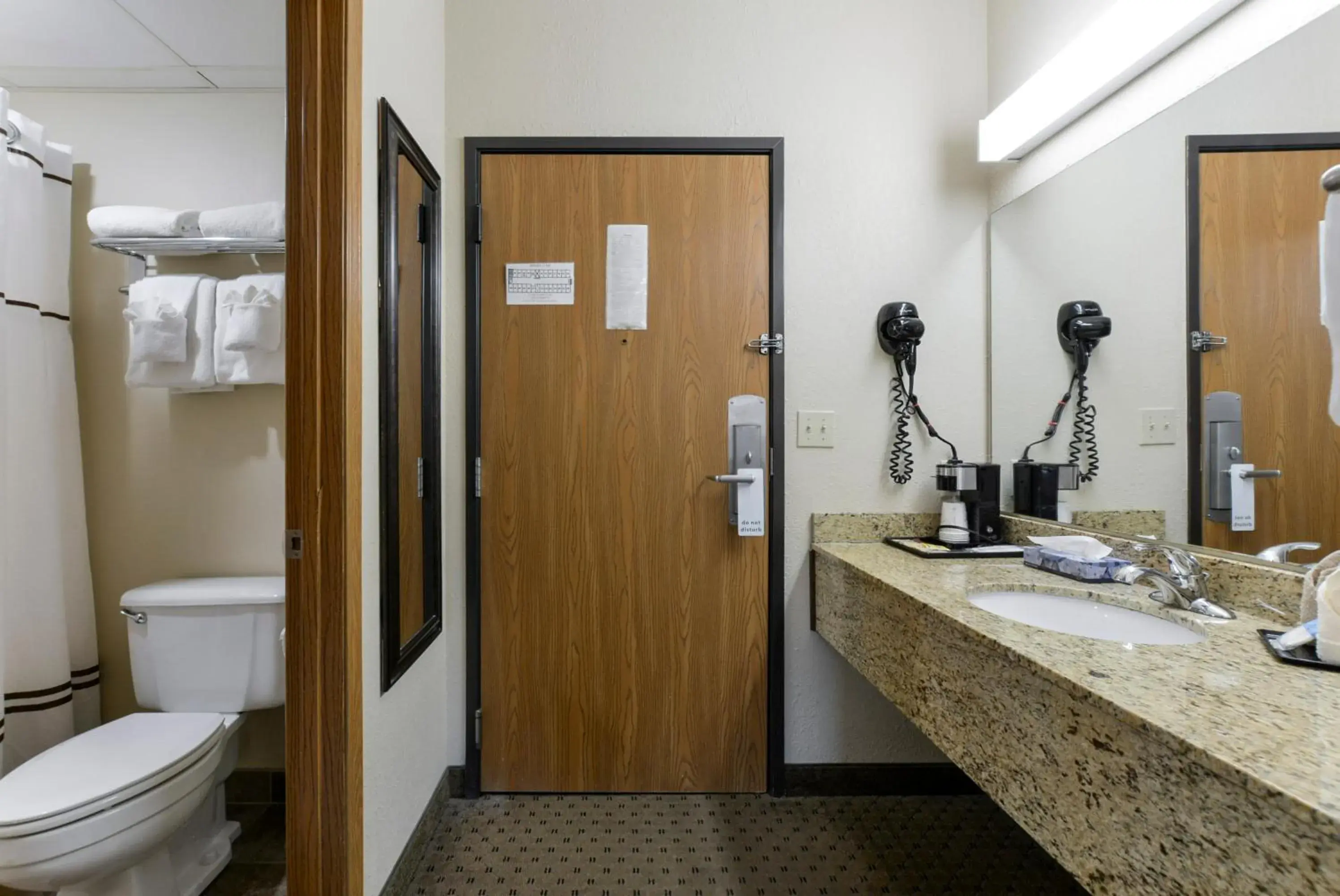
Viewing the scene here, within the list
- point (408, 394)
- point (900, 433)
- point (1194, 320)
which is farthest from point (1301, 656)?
point (408, 394)

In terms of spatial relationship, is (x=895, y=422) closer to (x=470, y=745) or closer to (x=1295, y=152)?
(x=1295, y=152)

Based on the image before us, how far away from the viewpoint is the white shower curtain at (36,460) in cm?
163

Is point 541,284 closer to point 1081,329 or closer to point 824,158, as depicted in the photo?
point 824,158

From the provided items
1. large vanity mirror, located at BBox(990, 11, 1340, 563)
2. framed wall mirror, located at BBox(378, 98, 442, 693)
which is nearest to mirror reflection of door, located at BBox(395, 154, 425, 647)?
framed wall mirror, located at BBox(378, 98, 442, 693)

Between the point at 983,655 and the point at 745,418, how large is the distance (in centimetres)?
96

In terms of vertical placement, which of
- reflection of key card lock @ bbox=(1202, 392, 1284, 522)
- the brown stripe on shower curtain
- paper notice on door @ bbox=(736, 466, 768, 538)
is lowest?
paper notice on door @ bbox=(736, 466, 768, 538)

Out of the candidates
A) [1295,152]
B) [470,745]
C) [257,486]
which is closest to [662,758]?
[470,745]

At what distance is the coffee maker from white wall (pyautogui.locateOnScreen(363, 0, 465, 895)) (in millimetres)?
1407

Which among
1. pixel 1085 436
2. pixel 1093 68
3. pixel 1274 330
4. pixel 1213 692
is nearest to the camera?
pixel 1213 692

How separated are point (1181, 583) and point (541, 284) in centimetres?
165

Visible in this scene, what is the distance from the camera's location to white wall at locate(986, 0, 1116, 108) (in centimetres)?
153

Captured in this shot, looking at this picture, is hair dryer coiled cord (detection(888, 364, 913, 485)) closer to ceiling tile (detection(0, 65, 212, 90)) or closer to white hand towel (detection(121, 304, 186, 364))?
white hand towel (detection(121, 304, 186, 364))

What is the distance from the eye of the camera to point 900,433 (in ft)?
5.95

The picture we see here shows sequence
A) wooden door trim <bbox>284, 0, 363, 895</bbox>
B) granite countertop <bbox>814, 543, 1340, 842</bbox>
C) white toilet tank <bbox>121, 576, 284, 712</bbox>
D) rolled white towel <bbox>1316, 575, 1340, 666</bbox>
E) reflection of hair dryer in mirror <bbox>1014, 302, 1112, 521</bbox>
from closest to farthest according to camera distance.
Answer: granite countertop <bbox>814, 543, 1340, 842</bbox>, rolled white towel <bbox>1316, 575, 1340, 666</bbox>, wooden door trim <bbox>284, 0, 363, 895</bbox>, reflection of hair dryer in mirror <bbox>1014, 302, 1112, 521</bbox>, white toilet tank <bbox>121, 576, 284, 712</bbox>
